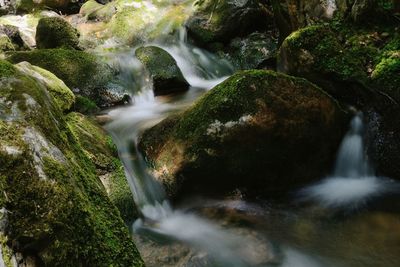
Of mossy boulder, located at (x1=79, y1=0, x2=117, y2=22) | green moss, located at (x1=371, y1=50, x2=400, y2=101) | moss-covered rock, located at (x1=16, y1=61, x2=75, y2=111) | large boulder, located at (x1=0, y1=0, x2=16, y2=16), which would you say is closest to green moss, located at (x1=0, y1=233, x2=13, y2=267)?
moss-covered rock, located at (x1=16, y1=61, x2=75, y2=111)

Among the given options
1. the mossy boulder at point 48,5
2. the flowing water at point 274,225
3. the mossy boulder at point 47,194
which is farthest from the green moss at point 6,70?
the mossy boulder at point 48,5

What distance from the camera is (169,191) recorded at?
5551 millimetres

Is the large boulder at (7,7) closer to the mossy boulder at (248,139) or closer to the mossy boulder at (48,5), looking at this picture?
the mossy boulder at (48,5)

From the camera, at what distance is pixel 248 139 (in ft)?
18.3

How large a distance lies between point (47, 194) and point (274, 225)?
3343 mm

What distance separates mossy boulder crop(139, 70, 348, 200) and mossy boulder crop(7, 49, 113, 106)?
11.3 ft

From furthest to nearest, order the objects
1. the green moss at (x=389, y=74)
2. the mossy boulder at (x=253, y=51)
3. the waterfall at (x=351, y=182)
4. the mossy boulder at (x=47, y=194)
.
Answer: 1. the mossy boulder at (x=253, y=51)
2. the green moss at (x=389, y=74)
3. the waterfall at (x=351, y=182)
4. the mossy boulder at (x=47, y=194)

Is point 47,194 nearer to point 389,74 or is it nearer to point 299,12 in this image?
point 389,74

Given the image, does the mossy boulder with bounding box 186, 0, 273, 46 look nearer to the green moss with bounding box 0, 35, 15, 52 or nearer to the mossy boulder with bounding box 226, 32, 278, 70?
the mossy boulder with bounding box 226, 32, 278, 70

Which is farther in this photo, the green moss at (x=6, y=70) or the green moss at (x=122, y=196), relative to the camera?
the green moss at (x=122, y=196)

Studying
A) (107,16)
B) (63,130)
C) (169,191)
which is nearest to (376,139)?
(169,191)

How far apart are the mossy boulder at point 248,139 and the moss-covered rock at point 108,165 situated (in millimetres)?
634

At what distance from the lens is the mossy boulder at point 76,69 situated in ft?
28.6

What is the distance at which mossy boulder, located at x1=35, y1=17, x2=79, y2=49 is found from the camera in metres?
11.6
